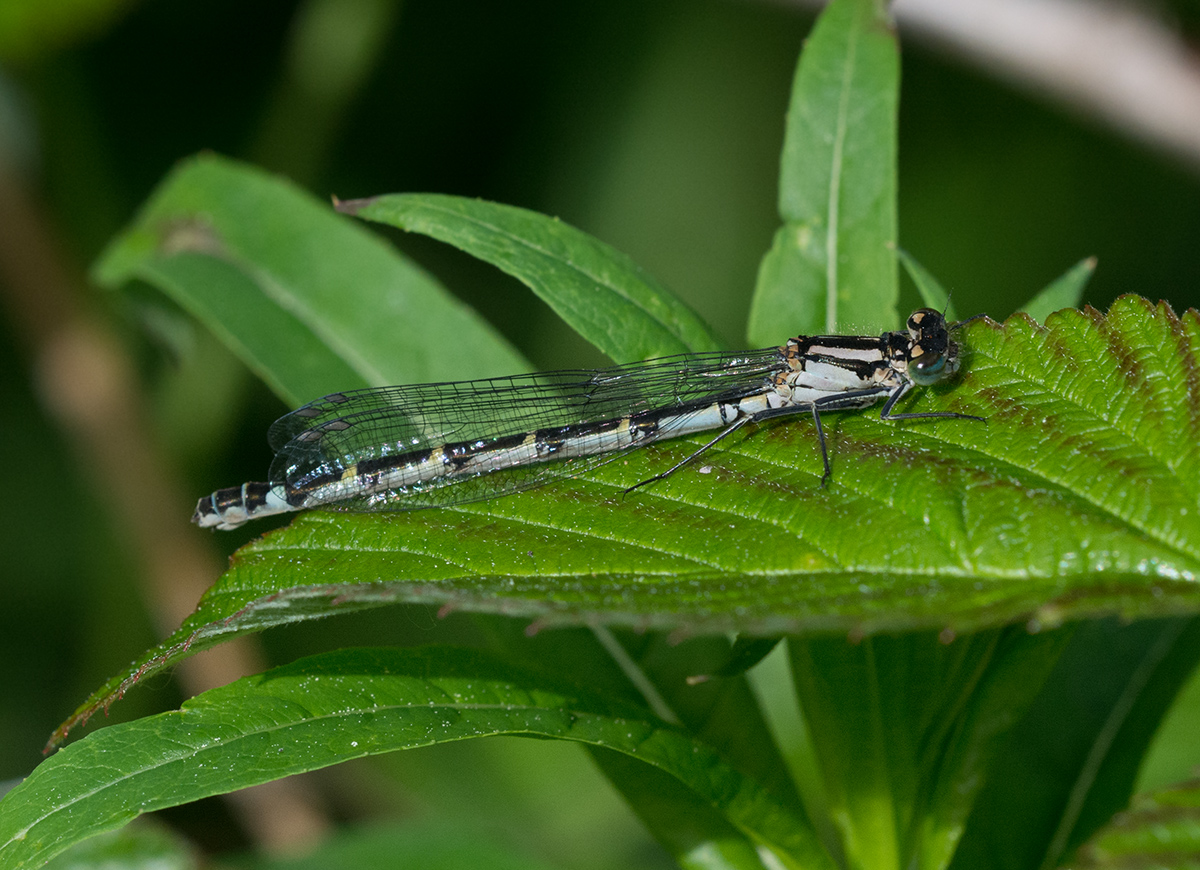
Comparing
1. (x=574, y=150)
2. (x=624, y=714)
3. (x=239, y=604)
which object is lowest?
Result: (x=624, y=714)

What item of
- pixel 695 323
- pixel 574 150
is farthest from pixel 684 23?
pixel 695 323

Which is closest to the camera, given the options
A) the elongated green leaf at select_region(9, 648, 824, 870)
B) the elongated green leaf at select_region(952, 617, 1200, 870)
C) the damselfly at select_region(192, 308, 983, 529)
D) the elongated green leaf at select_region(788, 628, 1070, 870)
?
the elongated green leaf at select_region(9, 648, 824, 870)

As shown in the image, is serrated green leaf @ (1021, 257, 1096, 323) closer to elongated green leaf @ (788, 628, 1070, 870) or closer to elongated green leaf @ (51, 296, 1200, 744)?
elongated green leaf @ (51, 296, 1200, 744)

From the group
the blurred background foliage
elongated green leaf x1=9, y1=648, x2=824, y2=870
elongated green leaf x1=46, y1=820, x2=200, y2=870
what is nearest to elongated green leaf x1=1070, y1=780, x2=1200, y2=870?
elongated green leaf x1=9, y1=648, x2=824, y2=870

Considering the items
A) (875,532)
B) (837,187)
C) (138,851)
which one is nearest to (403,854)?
(138,851)

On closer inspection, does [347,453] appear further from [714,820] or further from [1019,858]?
[1019,858]

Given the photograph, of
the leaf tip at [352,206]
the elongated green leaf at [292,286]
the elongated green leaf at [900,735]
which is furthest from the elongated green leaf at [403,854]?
the leaf tip at [352,206]
